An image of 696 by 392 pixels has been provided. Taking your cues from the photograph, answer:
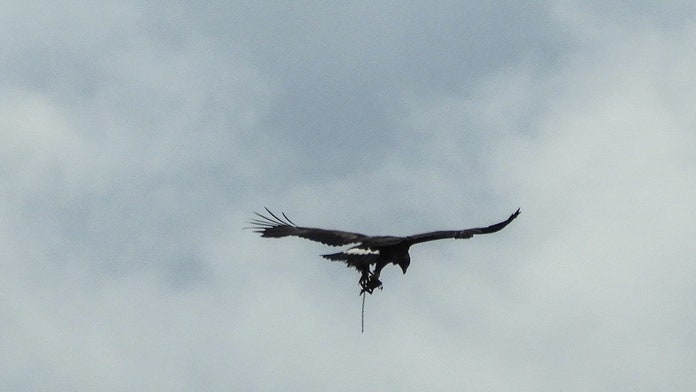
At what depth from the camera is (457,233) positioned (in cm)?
4500

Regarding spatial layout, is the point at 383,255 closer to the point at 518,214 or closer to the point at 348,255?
the point at 348,255

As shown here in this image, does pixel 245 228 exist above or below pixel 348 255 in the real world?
above

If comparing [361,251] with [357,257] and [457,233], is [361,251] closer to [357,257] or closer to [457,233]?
[357,257]

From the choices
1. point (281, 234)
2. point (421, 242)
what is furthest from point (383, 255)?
point (281, 234)

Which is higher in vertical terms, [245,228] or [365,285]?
[245,228]

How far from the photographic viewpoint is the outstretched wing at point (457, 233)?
44250 millimetres

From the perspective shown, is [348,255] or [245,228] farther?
[245,228]

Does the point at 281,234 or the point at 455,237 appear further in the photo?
the point at 281,234

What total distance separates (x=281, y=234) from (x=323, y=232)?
6.79 feet

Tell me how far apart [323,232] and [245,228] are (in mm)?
3463

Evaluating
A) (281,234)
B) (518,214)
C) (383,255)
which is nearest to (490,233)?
(518,214)

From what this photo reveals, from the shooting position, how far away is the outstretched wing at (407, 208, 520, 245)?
44.2 metres

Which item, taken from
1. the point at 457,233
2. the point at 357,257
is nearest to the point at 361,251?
the point at 357,257

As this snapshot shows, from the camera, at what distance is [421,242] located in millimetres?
44781
